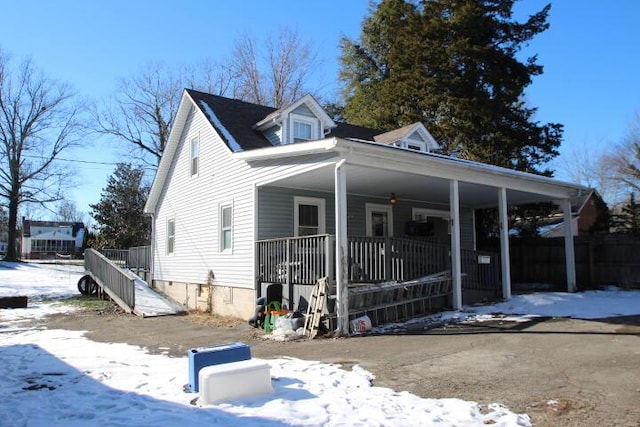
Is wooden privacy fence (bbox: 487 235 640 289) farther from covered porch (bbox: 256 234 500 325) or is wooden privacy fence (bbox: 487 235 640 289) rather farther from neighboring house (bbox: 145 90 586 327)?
covered porch (bbox: 256 234 500 325)

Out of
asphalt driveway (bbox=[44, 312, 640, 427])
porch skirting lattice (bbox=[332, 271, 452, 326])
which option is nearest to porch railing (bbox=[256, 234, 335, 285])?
porch skirting lattice (bbox=[332, 271, 452, 326])

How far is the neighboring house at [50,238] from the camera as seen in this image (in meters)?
65.6

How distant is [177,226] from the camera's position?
57.6 ft

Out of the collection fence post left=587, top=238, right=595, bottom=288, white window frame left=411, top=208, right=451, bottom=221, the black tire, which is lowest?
the black tire

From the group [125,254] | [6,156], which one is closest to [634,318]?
[125,254]

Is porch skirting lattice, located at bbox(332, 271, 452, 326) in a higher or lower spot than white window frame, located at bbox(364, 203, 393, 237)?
lower

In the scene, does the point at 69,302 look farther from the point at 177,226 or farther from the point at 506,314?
the point at 506,314

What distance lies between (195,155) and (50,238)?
195 feet

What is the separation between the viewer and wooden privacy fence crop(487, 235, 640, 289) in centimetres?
1508

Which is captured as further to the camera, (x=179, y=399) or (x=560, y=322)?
(x=560, y=322)

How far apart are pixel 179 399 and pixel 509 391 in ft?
11.8

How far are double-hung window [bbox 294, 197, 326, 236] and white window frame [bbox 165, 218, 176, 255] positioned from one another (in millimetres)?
5921

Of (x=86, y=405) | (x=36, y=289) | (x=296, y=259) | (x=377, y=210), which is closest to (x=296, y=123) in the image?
(x=377, y=210)

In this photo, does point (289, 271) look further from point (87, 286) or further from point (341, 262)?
point (87, 286)
